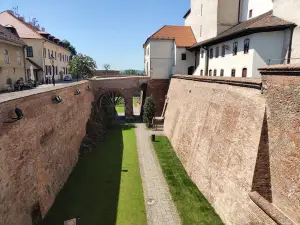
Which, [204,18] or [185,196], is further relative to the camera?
[204,18]

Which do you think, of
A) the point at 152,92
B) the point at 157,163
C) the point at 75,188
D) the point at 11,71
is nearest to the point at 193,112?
the point at 157,163

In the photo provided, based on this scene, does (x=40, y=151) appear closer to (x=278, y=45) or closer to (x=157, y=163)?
(x=157, y=163)

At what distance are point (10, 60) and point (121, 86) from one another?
1295 cm

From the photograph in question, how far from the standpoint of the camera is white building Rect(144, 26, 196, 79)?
1156 inches

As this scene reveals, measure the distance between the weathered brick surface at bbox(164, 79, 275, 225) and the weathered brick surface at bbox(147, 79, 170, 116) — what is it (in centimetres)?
1353

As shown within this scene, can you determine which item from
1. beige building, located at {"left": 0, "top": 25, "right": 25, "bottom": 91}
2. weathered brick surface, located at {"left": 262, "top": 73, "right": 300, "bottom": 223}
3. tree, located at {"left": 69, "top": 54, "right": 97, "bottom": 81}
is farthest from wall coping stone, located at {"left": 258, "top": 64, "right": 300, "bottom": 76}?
tree, located at {"left": 69, "top": 54, "right": 97, "bottom": 81}

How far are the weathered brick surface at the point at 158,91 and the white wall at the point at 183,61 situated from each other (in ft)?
7.73

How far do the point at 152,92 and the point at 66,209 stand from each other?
2130cm

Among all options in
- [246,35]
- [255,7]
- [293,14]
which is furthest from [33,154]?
[255,7]

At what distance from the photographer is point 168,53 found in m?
30.6

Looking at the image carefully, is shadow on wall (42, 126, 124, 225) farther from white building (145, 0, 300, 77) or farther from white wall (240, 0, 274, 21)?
white wall (240, 0, 274, 21)

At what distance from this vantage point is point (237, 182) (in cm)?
902

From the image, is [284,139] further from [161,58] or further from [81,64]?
[81,64]

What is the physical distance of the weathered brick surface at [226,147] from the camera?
850cm
